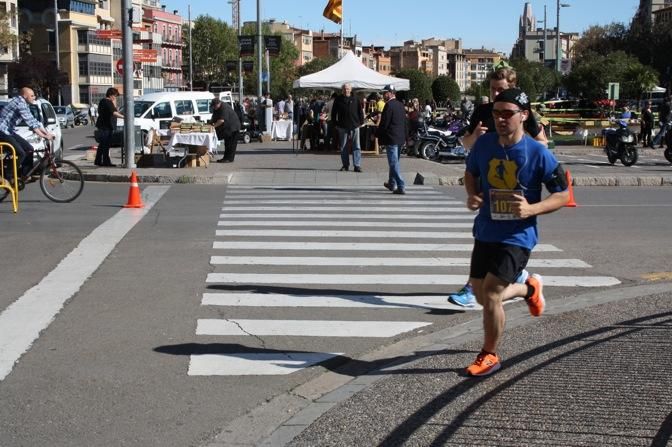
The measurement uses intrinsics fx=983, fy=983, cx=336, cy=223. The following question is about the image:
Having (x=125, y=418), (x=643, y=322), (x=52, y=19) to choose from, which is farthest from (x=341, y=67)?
(x=52, y=19)

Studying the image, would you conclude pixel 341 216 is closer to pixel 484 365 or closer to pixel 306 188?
pixel 306 188

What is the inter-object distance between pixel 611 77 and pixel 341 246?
197 feet

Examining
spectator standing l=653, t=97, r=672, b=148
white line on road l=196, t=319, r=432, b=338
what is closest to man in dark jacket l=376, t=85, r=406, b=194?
white line on road l=196, t=319, r=432, b=338

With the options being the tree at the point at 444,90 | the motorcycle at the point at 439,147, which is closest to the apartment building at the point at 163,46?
the tree at the point at 444,90

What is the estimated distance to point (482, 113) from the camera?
8.62 m

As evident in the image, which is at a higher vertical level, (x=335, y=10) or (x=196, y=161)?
(x=335, y=10)

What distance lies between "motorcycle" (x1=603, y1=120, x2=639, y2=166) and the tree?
95848 millimetres

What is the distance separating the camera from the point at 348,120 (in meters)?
21.9

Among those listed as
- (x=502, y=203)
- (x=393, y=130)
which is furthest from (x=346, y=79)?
(x=502, y=203)

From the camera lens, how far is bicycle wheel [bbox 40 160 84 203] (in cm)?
1602

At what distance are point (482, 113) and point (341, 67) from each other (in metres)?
23.2

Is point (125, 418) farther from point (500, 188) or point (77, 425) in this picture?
point (500, 188)

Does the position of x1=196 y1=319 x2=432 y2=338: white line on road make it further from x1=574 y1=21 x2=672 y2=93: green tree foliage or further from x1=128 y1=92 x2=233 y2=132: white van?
x1=574 y1=21 x2=672 y2=93: green tree foliage

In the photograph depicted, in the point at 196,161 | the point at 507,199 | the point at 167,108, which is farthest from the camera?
the point at 167,108
